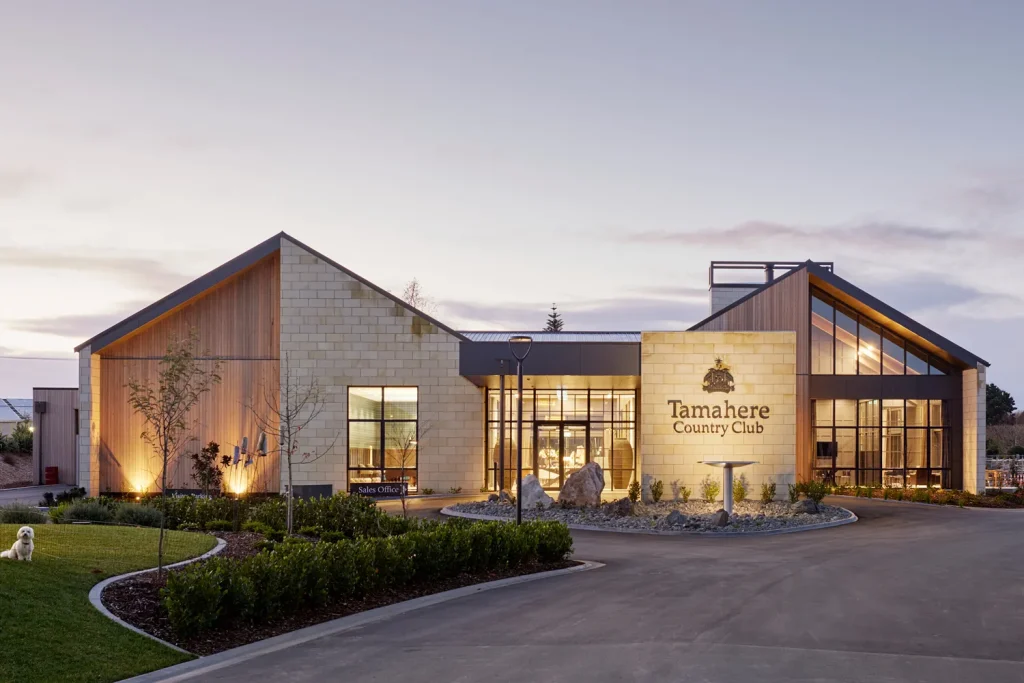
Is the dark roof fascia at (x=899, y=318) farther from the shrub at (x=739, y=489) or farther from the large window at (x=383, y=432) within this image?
the large window at (x=383, y=432)

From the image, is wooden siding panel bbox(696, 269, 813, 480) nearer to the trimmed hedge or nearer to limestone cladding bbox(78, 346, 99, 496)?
the trimmed hedge

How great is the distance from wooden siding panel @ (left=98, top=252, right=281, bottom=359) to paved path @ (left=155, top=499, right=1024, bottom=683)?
16270mm

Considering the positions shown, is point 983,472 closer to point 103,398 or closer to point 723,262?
point 723,262

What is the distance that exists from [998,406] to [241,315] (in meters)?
56.3

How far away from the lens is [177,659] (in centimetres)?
964

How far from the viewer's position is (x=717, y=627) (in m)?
11.6

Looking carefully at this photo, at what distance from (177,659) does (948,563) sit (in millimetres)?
13432

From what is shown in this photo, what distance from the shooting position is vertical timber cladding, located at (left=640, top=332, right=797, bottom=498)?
27.7 metres

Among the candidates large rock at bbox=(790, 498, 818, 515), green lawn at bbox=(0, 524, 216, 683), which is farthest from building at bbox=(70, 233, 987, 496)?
green lawn at bbox=(0, 524, 216, 683)

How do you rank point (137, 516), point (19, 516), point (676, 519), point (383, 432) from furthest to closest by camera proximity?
point (383, 432) < point (676, 519) < point (137, 516) < point (19, 516)

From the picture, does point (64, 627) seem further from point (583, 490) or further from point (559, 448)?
point (559, 448)

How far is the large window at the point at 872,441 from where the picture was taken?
3256 cm

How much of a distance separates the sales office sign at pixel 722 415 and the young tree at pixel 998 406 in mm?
44537

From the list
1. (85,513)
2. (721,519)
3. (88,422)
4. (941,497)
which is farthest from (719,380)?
(88,422)
